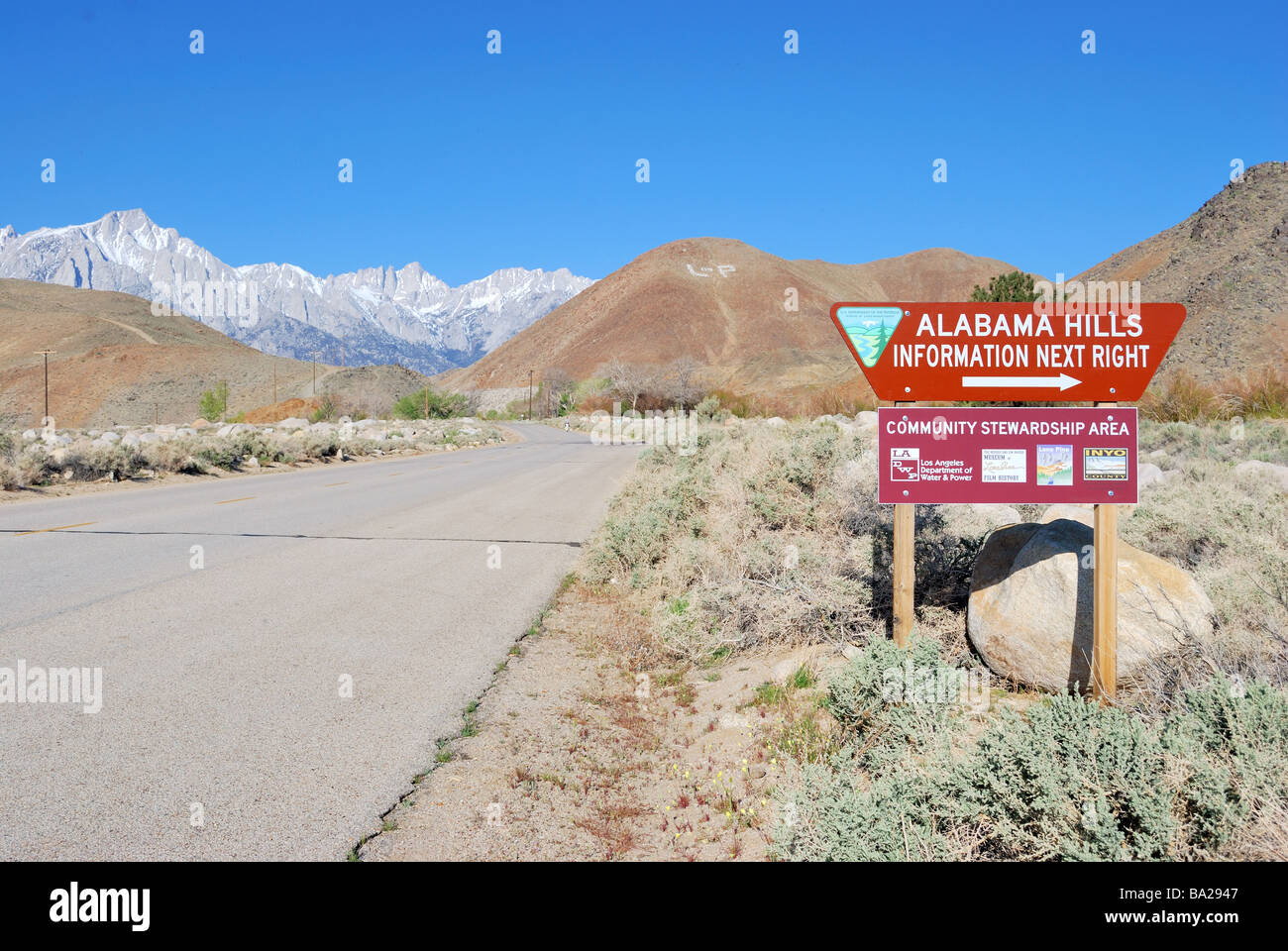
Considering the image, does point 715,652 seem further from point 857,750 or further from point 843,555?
point 857,750

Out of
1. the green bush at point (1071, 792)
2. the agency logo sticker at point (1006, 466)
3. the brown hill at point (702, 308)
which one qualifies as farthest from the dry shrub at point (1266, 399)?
the brown hill at point (702, 308)

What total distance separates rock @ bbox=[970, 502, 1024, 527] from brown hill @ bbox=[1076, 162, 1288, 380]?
31.5 m

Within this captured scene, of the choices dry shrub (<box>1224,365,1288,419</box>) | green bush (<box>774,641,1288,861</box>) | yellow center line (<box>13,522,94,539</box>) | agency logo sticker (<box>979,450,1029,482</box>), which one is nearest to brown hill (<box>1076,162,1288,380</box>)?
dry shrub (<box>1224,365,1288,419</box>)

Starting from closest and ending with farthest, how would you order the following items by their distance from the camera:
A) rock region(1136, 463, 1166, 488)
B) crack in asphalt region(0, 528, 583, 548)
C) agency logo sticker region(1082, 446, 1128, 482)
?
agency logo sticker region(1082, 446, 1128, 482), rock region(1136, 463, 1166, 488), crack in asphalt region(0, 528, 583, 548)

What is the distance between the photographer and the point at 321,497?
51.3ft

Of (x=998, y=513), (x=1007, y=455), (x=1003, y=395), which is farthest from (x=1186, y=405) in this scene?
(x=1007, y=455)

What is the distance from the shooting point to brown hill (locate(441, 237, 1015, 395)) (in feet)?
441

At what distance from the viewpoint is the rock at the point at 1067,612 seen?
14.5 ft

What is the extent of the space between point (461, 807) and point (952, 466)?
3228 mm

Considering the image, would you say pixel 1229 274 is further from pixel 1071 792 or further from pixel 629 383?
pixel 1071 792
